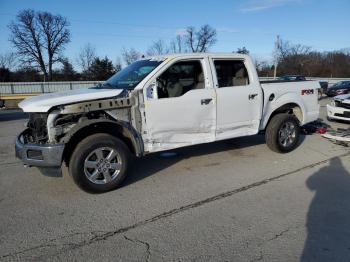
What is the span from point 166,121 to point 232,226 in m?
2.04

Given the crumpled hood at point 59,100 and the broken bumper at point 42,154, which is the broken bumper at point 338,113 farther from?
the broken bumper at point 42,154

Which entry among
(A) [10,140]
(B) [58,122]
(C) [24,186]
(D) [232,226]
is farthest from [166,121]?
(A) [10,140]

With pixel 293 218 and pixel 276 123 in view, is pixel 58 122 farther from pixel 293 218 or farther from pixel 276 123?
pixel 276 123

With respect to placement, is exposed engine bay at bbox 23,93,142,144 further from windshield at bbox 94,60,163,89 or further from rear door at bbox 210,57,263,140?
rear door at bbox 210,57,263,140

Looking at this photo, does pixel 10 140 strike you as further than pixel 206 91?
Yes

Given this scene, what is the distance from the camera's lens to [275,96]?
6.70 m

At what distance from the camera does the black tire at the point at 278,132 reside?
262 inches

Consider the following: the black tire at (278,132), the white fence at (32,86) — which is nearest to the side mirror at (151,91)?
the black tire at (278,132)

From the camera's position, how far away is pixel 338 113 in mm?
10969

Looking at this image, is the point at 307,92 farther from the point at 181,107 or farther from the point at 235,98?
the point at 181,107

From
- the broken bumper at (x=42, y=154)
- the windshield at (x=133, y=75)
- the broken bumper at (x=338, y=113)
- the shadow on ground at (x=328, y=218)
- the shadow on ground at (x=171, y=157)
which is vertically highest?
the windshield at (x=133, y=75)

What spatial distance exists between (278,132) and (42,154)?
4.46m

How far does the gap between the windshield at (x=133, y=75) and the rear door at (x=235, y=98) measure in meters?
1.12

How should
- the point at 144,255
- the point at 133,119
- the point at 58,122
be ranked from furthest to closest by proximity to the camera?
the point at 133,119
the point at 58,122
the point at 144,255
